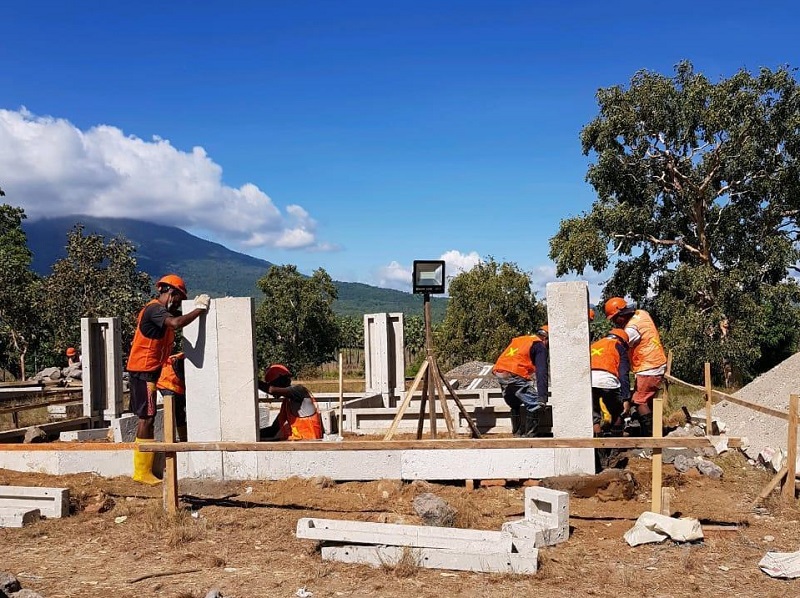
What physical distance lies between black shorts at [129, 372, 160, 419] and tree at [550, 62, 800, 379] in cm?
1463

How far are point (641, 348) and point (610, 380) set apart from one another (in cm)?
79

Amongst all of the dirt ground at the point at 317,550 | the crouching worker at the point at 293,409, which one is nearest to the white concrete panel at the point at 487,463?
the dirt ground at the point at 317,550

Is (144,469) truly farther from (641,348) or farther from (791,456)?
(791,456)

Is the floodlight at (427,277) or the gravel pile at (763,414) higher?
the floodlight at (427,277)

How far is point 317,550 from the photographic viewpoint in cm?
543

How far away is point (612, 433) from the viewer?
8.29 m

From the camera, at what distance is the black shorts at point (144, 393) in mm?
7246

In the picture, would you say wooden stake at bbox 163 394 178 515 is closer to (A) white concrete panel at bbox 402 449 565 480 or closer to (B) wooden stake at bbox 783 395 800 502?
(A) white concrete panel at bbox 402 449 565 480

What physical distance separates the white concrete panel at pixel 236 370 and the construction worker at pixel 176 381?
498 mm

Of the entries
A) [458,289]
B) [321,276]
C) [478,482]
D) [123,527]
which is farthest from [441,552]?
[321,276]

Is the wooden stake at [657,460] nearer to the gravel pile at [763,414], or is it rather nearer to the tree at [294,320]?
the gravel pile at [763,414]

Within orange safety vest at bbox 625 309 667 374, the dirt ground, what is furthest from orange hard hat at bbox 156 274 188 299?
orange safety vest at bbox 625 309 667 374

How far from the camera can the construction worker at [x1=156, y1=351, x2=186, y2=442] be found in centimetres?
762

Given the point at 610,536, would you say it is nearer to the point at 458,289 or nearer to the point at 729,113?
the point at 729,113
